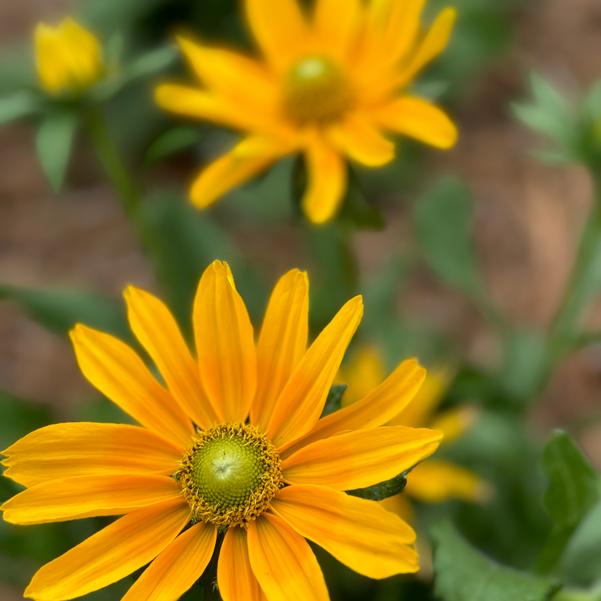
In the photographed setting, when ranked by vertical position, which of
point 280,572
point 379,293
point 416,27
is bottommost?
point 280,572

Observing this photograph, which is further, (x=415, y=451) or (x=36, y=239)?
(x=36, y=239)

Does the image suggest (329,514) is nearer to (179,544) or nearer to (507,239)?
(179,544)

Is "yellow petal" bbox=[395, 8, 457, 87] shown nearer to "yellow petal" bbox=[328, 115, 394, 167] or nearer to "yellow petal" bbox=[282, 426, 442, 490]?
"yellow petal" bbox=[328, 115, 394, 167]

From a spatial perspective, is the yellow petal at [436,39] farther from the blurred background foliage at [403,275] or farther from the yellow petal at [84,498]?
the yellow petal at [84,498]

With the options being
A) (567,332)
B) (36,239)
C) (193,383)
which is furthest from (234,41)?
(193,383)

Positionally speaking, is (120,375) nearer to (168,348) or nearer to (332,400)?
(168,348)

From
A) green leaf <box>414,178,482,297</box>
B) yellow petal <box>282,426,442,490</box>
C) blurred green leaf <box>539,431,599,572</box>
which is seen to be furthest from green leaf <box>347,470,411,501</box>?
green leaf <box>414,178,482,297</box>

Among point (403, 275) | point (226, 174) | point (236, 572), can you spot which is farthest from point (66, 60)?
point (403, 275)
